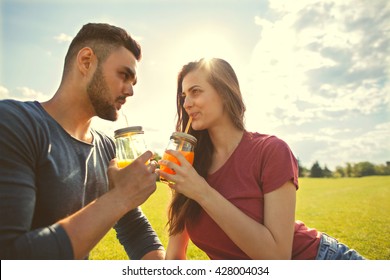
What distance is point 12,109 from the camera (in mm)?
1616

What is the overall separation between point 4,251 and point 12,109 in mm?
634

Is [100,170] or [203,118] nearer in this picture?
[100,170]

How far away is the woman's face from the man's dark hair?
0.47 meters

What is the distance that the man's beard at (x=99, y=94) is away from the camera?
2043mm

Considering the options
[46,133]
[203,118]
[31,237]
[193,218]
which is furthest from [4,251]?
[203,118]

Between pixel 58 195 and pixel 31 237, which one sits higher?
pixel 58 195

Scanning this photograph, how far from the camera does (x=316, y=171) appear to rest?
4531 centimetres

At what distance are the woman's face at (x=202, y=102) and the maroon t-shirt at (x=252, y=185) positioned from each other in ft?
0.97

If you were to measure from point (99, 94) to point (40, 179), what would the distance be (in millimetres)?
626

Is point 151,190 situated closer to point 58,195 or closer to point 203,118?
point 58,195

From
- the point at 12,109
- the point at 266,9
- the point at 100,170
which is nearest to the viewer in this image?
the point at 12,109

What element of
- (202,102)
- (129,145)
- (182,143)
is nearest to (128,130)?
(129,145)

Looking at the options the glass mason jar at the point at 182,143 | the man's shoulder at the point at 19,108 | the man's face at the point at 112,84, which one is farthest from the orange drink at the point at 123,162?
the man's shoulder at the point at 19,108
